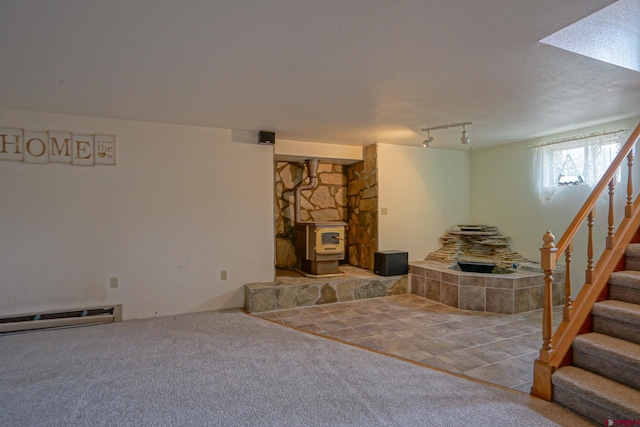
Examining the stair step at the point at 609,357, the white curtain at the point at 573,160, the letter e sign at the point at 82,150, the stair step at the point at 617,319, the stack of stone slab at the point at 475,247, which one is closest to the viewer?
the stair step at the point at 609,357

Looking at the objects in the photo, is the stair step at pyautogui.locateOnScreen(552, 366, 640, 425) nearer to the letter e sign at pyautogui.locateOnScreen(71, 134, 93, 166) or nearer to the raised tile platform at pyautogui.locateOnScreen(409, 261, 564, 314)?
the raised tile platform at pyautogui.locateOnScreen(409, 261, 564, 314)

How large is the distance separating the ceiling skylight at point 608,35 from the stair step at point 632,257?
1.32 m

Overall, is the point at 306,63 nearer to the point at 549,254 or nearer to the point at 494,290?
the point at 549,254

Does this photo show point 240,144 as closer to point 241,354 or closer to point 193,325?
point 193,325

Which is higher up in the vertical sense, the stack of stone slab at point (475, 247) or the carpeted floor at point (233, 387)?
the stack of stone slab at point (475, 247)

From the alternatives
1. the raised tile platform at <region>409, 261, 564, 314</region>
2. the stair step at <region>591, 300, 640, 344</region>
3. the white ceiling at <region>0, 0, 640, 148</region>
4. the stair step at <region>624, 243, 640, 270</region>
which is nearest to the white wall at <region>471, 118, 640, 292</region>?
the raised tile platform at <region>409, 261, 564, 314</region>

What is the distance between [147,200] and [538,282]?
4795 mm

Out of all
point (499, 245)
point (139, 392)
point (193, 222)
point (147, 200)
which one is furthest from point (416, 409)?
point (499, 245)

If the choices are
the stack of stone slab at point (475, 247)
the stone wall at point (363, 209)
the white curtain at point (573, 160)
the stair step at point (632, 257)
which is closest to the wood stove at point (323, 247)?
the stone wall at point (363, 209)

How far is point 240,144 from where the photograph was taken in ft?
13.7

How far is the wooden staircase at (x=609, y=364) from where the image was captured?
1.78m

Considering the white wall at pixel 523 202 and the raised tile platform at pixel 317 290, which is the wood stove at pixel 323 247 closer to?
the raised tile platform at pixel 317 290

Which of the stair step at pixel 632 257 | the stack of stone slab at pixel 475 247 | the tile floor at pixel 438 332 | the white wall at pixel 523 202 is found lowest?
the tile floor at pixel 438 332

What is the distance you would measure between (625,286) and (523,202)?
277 centimetres
